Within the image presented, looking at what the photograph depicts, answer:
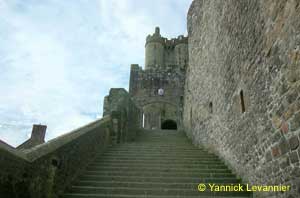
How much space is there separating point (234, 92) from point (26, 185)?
15.7ft

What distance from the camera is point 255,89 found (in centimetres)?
458

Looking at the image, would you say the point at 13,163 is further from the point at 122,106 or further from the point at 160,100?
the point at 160,100

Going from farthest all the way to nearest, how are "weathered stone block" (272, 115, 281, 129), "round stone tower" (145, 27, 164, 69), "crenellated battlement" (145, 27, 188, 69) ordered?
1. "crenellated battlement" (145, 27, 188, 69)
2. "round stone tower" (145, 27, 164, 69)
3. "weathered stone block" (272, 115, 281, 129)

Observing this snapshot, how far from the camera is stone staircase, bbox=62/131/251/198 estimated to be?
4927 mm

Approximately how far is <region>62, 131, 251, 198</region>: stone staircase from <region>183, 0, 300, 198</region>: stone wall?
0.59 metres

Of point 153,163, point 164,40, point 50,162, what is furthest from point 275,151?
point 164,40

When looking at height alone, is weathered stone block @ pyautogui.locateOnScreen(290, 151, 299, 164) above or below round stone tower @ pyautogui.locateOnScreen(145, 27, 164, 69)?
below

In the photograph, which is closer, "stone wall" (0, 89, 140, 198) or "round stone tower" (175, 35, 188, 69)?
"stone wall" (0, 89, 140, 198)

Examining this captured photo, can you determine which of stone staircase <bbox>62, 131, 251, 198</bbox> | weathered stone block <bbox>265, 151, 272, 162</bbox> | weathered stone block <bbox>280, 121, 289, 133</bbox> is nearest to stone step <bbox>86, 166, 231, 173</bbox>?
stone staircase <bbox>62, 131, 251, 198</bbox>

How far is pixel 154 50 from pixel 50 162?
27596 millimetres


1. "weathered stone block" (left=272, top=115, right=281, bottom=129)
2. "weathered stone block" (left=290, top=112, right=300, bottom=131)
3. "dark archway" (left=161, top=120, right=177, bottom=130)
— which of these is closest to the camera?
"weathered stone block" (left=290, top=112, right=300, bottom=131)

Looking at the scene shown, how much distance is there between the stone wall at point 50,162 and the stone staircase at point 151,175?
34cm

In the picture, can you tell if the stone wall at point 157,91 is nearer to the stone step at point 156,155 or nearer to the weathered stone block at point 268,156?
the stone step at point 156,155

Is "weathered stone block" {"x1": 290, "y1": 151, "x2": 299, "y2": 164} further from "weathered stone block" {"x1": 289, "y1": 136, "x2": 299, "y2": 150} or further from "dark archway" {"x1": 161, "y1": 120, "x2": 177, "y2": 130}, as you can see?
"dark archway" {"x1": 161, "y1": 120, "x2": 177, "y2": 130}
